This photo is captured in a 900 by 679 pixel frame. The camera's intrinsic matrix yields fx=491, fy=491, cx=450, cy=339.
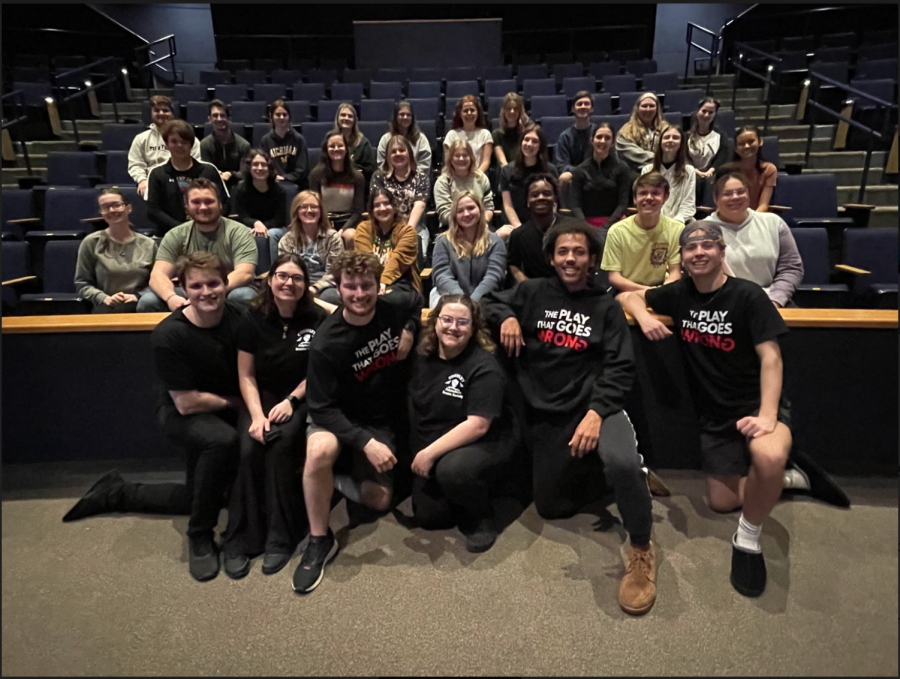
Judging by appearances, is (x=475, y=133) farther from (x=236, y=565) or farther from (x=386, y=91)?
(x=236, y=565)

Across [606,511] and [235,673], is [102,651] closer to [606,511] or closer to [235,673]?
[235,673]

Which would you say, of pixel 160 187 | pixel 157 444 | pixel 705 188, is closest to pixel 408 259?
pixel 157 444

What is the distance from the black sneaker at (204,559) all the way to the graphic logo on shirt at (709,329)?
67.5 inches

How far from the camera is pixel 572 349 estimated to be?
5.44 feet

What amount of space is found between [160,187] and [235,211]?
16.1 inches

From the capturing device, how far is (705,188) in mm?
3293

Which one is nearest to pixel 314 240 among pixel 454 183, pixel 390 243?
pixel 390 243

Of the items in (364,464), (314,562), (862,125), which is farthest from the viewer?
(862,125)

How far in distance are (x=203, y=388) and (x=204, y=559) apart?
0.54 metres

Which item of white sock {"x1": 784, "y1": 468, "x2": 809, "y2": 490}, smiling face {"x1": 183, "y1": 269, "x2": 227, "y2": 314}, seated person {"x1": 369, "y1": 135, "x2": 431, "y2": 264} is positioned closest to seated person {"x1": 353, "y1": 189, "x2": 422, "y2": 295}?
seated person {"x1": 369, "y1": 135, "x2": 431, "y2": 264}

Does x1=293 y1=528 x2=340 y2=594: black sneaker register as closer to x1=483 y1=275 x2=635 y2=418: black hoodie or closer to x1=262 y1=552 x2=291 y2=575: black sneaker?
x1=262 y1=552 x2=291 y2=575: black sneaker

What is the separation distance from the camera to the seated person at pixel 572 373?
1.54m

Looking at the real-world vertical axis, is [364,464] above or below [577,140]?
below

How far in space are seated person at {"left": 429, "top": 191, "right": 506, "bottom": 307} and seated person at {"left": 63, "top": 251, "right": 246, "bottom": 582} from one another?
930mm
